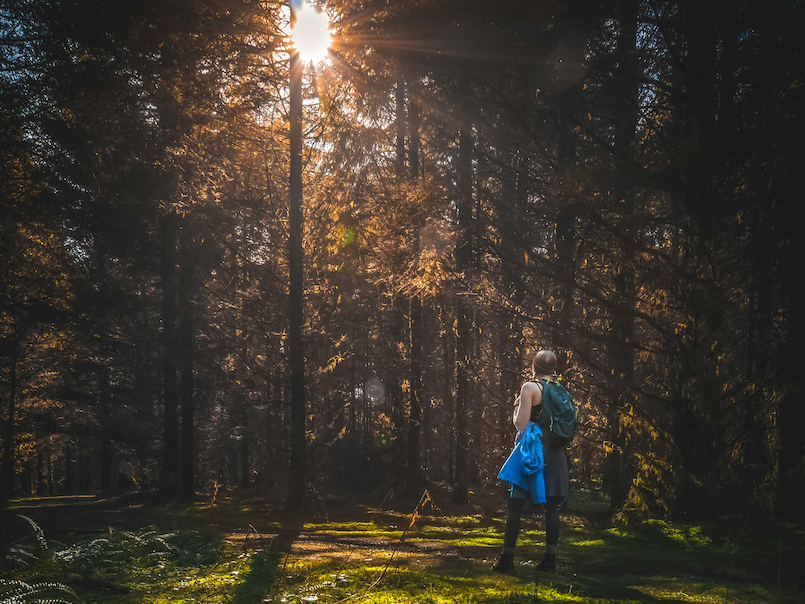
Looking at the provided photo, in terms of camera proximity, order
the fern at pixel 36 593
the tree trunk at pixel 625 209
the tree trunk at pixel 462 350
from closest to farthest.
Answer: the fern at pixel 36 593 → the tree trunk at pixel 625 209 → the tree trunk at pixel 462 350

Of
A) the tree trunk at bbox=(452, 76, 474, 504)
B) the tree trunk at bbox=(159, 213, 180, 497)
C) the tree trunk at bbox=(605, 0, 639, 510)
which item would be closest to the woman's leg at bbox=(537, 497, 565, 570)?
the tree trunk at bbox=(605, 0, 639, 510)

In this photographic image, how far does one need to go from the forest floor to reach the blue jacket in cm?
73

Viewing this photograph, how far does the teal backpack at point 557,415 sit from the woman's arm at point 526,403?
0.06 metres

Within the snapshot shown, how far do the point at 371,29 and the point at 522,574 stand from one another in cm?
730

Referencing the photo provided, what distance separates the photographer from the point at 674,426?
7371mm

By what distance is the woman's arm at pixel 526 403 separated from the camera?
4992 mm

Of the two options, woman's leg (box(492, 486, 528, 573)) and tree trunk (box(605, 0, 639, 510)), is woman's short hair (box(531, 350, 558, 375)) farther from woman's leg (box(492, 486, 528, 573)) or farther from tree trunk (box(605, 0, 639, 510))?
tree trunk (box(605, 0, 639, 510))

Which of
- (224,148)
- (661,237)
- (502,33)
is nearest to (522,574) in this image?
(661,237)

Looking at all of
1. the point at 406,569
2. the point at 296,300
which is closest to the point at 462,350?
the point at 296,300

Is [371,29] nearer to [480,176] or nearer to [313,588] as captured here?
[313,588]

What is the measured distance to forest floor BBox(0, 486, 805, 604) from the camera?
3826 mm

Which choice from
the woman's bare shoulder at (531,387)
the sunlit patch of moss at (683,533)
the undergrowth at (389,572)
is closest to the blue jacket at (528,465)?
the woman's bare shoulder at (531,387)

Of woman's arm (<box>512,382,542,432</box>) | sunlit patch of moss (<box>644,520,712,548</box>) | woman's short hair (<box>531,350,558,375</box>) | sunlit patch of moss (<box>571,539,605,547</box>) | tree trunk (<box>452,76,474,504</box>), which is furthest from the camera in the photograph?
tree trunk (<box>452,76,474,504</box>)

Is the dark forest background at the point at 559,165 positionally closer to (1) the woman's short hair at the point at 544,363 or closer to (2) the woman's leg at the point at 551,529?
(1) the woman's short hair at the point at 544,363
